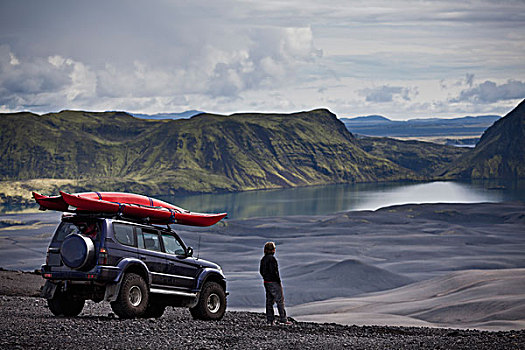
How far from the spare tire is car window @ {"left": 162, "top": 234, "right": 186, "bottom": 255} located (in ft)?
6.48

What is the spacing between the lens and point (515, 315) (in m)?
33.6

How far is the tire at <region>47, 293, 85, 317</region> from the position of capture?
47.9ft

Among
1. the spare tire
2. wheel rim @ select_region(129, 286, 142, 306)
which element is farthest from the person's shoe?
the spare tire

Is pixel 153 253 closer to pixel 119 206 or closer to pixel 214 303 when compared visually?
pixel 119 206

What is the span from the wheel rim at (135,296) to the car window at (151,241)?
930 mm

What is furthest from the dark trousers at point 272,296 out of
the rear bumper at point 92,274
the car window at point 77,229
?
the car window at point 77,229

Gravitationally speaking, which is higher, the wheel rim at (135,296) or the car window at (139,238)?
the car window at (139,238)

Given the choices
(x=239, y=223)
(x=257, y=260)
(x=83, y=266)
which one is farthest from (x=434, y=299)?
(x=239, y=223)

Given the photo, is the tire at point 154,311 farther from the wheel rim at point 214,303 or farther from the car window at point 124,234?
the car window at point 124,234

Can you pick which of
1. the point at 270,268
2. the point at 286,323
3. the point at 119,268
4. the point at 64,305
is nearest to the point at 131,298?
the point at 119,268

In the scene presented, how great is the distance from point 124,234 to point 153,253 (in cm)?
85

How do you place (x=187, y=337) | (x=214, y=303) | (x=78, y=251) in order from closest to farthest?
(x=187, y=337) < (x=78, y=251) < (x=214, y=303)

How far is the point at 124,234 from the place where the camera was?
13797 mm

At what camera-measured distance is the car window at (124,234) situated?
13.6m
